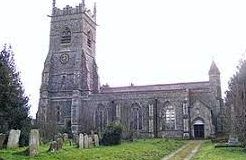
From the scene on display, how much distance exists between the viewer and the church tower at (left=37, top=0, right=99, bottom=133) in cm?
5375

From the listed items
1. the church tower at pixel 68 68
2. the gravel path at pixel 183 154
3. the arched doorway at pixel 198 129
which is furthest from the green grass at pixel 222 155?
the church tower at pixel 68 68

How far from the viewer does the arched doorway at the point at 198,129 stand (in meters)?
47.8

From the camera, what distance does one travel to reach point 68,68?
185ft

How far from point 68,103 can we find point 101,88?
8921mm

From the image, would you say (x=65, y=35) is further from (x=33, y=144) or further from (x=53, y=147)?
(x=33, y=144)

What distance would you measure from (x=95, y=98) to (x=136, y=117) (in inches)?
268

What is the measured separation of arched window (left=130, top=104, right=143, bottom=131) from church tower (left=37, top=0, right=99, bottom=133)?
25.5 feet

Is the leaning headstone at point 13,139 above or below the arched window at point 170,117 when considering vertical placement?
below

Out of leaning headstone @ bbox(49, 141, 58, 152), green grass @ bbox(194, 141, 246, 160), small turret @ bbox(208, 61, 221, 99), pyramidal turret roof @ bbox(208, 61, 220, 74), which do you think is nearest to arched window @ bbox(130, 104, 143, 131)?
small turret @ bbox(208, 61, 221, 99)

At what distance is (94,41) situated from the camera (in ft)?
204

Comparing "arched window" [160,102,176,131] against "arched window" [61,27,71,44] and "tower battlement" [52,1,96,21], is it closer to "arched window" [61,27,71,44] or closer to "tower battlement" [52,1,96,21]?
"arched window" [61,27,71,44]

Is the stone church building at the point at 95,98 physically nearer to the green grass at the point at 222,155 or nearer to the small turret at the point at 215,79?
the small turret at the point at 215,79

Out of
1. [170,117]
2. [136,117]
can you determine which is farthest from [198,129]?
[136,117]

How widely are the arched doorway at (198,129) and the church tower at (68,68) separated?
16.5 meters
